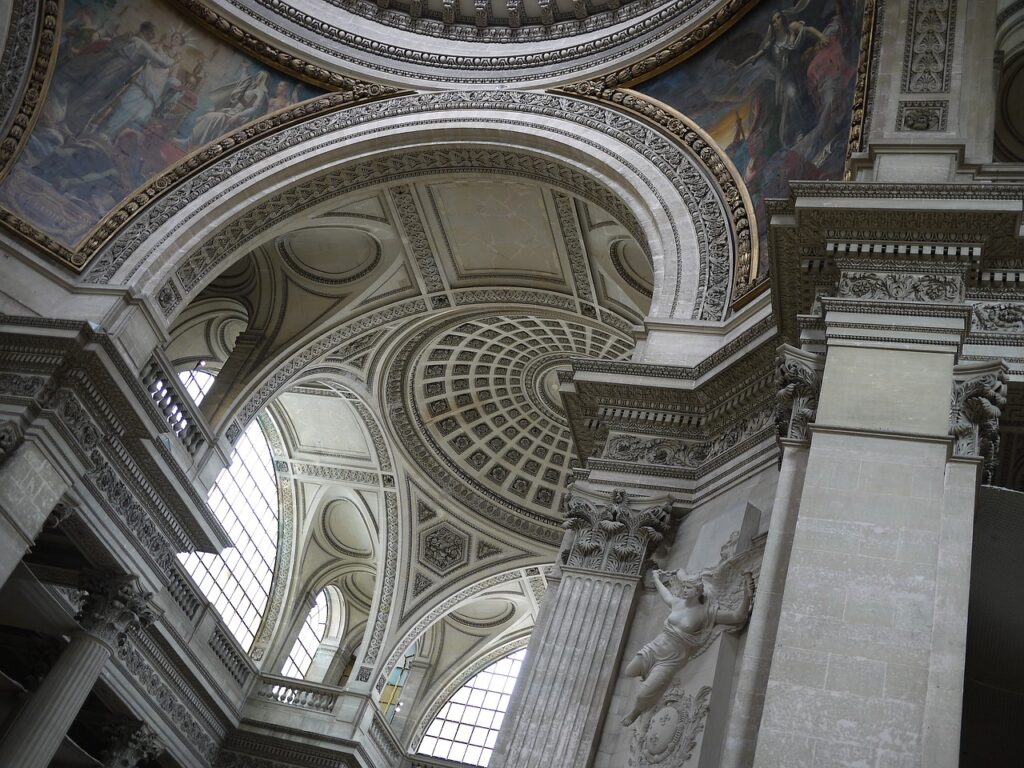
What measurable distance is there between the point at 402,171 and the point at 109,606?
665 centimetres

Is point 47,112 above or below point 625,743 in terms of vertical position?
above

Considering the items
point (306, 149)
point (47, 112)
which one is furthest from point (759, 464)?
point (47, 112)

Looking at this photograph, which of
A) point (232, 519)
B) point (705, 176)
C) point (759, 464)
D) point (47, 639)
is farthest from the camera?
point (232, 519)

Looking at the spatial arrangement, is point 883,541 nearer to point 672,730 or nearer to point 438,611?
point 672,730

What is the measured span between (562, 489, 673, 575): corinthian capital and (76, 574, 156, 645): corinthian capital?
22.4 ft

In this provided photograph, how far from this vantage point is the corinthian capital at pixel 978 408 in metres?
6.36

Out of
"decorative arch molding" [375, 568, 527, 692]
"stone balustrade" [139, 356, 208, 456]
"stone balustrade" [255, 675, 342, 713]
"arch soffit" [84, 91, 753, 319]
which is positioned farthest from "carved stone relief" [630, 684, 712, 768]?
"decorative arch molding" [375, 568, 527, 692]

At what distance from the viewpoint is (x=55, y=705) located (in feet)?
40.4

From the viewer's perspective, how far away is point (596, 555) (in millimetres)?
8602

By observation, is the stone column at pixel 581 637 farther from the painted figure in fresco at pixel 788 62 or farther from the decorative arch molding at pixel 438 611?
the decorative arch molding at pixel 438 611

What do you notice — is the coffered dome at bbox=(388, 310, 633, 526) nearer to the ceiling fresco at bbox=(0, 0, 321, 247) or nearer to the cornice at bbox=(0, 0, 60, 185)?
the ceiling fresco at bbox=(0, 0, 321, 247)

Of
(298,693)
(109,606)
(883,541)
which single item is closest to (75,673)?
(109,606)

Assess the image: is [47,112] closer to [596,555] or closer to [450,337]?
[450,337]

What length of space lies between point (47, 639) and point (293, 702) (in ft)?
19.9
